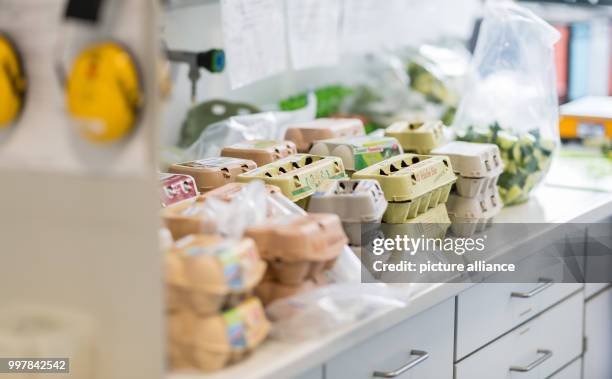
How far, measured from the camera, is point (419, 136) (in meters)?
2.21

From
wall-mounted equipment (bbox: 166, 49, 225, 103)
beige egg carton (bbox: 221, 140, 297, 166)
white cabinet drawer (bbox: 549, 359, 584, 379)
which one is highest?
wall-mounted equipment (bbox: 166, 49, 225, 103)

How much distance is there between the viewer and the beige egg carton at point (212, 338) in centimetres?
132

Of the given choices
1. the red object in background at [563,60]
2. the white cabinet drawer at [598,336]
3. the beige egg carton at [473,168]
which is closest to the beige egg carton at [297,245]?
the beige egg carton at [473,168]

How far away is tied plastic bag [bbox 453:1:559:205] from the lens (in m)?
2.26

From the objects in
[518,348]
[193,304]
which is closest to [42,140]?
[193,304]

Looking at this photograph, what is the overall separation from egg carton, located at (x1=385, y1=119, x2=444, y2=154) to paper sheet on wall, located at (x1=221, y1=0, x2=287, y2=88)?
0.44 meters

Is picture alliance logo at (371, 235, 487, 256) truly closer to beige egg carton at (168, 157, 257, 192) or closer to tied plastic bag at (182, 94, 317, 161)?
beige egg carton at (168, 157, 257, 192)

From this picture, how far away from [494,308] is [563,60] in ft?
5.29

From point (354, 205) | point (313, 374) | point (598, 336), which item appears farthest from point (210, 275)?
point (598, 336)

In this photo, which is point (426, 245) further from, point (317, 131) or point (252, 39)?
point (252, 39)

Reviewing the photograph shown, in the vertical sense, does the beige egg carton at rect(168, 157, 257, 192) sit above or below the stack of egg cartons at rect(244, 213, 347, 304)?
above

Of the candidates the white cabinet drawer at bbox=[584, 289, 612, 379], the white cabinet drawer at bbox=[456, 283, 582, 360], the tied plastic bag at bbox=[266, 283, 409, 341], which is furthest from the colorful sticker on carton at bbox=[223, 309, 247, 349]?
the white cabinet drawer at bbox=[584, 289, 612, 379]

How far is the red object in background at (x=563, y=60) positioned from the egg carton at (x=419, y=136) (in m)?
1.27

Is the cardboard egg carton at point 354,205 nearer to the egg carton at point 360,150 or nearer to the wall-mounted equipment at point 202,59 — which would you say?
the egg carton at point 360,150
